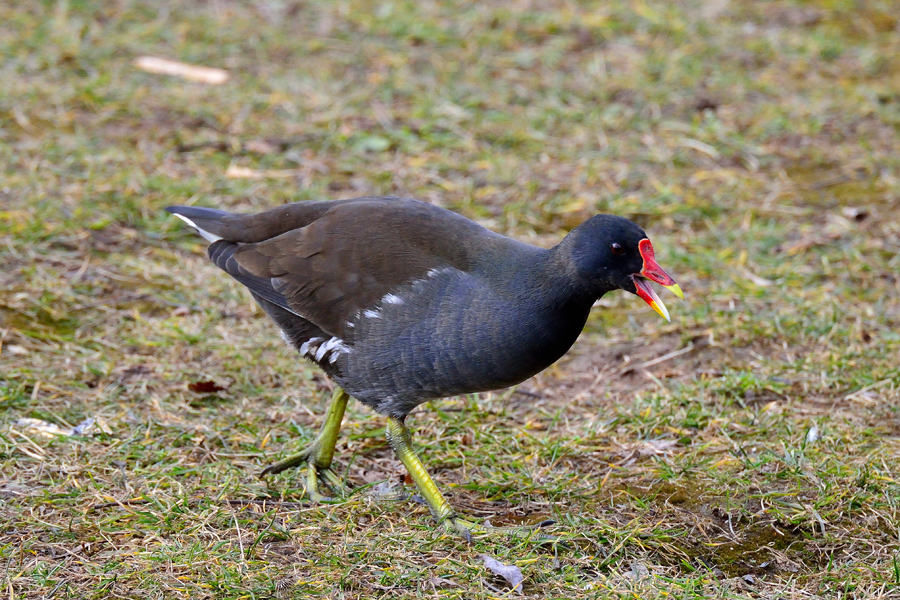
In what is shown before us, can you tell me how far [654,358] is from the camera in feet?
15.9

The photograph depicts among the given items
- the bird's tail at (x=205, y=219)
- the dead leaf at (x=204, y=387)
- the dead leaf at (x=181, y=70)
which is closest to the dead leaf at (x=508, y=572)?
the dead leaf at (x=204, y=387)

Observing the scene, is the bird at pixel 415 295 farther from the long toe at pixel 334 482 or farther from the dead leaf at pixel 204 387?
the dead leaf at pixel 204 387

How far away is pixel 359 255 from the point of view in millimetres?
3822

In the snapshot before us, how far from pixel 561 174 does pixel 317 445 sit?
10.4ft

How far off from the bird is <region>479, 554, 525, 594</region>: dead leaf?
23cm

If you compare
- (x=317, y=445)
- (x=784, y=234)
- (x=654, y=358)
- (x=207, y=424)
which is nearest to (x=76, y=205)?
(x=207, y=424)

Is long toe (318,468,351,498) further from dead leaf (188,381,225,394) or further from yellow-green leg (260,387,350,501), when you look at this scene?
dead leaf (188,381,225,394)

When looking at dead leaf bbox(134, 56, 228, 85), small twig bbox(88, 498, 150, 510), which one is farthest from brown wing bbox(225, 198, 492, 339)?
dead leaf bbox(134, 56, 228, 85)

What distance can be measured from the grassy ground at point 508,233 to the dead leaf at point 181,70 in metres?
0.11

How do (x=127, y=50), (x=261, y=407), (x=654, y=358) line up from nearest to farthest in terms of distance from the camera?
1. (x=261, y=407)
2. (x=654, y=358)
3. (x=127, y=50)

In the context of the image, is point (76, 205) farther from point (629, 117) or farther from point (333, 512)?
point (629, 117)

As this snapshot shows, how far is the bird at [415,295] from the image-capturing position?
351 centimetres

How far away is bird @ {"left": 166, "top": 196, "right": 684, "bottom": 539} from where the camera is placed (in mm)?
3510

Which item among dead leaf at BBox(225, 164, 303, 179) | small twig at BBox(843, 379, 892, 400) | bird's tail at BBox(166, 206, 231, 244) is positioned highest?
bird's tail at BBox(166, 206, 231, 244)
